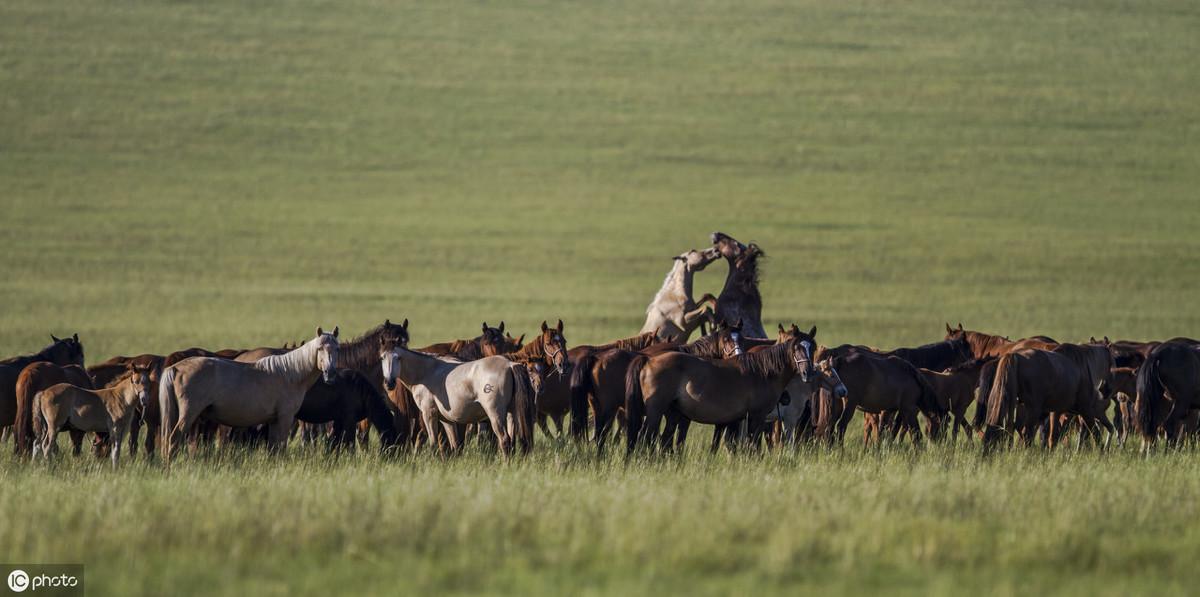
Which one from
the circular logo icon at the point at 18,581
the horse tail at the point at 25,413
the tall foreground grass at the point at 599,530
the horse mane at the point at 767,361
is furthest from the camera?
the horse mane at the point at 767,361

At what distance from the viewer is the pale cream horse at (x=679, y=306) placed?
53.1 ft

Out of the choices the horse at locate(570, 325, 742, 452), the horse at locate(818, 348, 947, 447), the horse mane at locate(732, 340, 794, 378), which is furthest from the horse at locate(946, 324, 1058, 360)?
the horse at locate(570, 325, 742, 452)

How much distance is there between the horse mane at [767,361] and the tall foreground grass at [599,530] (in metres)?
1.46

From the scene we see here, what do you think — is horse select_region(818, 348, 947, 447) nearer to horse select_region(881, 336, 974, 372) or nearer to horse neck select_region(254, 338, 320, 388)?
horse select_region(881, 336, 974, 372)

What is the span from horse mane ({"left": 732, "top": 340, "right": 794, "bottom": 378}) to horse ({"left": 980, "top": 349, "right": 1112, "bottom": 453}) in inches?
72.9

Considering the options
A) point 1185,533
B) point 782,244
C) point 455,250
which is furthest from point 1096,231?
point 1185,533

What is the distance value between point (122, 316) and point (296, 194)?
1922cm

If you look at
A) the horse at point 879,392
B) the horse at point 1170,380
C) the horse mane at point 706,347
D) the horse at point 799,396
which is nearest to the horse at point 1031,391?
the horse at point 1170,380

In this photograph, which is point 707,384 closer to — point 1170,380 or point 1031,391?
point 1031,391

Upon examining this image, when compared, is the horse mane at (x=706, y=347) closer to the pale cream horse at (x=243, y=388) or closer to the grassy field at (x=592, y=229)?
the grassy field at (x=592, y=229)

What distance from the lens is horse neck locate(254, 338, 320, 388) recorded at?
11719 millimetres

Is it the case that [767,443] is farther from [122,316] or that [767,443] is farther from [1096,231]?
[1096,231]

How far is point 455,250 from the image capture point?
51.6 metres

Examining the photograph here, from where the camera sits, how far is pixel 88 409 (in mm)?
11430
